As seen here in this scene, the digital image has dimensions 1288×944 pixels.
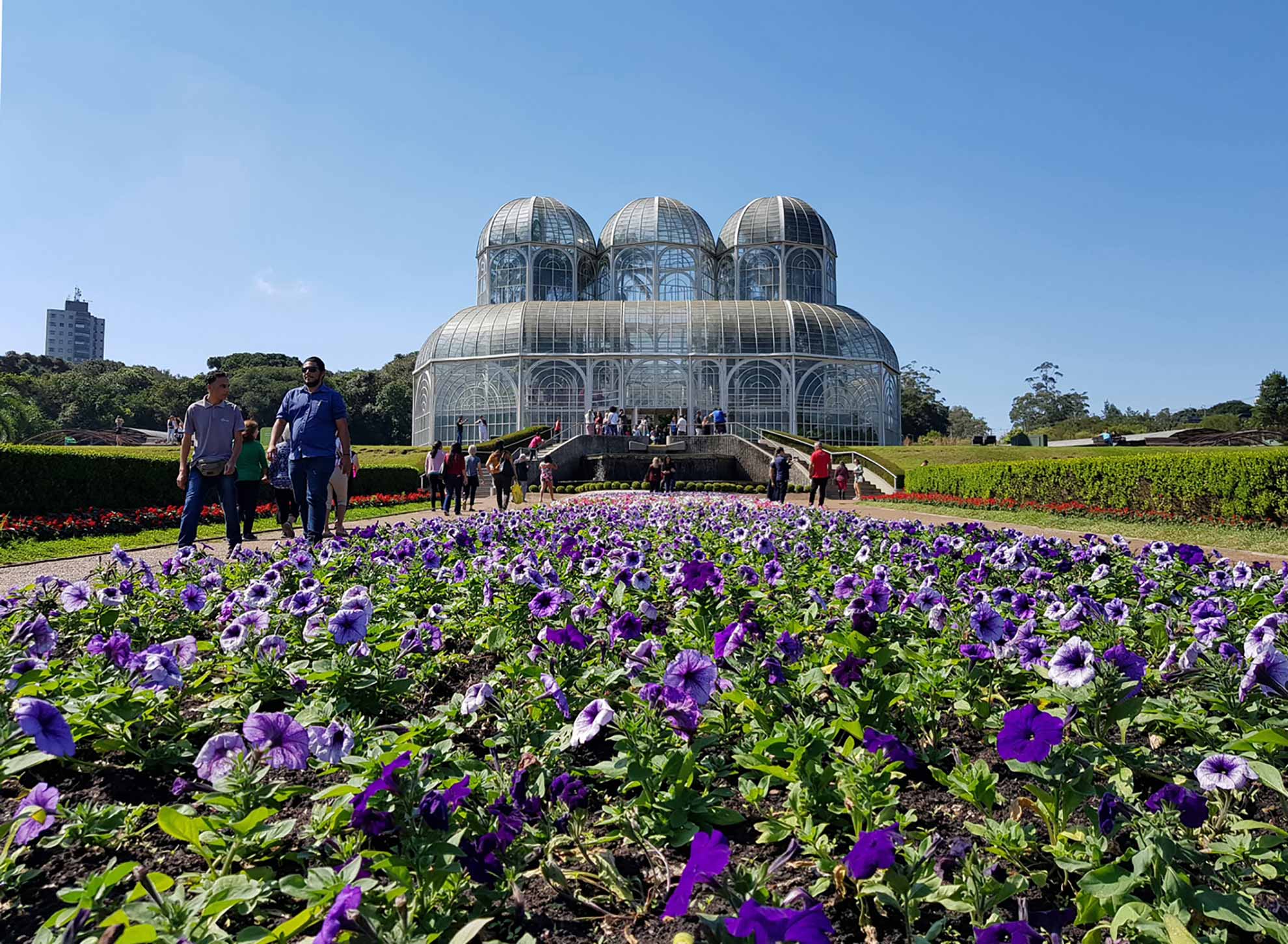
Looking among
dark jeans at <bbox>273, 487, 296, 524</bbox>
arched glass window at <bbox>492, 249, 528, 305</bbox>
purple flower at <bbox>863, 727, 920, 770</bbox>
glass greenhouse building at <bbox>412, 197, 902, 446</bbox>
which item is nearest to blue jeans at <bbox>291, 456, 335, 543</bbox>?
dark jeans at <bbox>273, 487, 296, 524</bbox>

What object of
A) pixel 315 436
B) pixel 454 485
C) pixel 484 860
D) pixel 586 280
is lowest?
pixel 484 860

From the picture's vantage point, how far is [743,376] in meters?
39.6

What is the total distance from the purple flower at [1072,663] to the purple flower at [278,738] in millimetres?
1975

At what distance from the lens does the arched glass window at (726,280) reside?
4619cm

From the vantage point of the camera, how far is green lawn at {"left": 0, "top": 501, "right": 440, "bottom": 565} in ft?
27.4

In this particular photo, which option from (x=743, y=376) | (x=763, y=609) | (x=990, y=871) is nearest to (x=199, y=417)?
(x=763, y=609)

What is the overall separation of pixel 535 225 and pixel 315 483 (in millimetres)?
40577

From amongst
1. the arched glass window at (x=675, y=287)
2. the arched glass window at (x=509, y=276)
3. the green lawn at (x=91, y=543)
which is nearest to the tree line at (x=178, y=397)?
the arched glass window at (x=509, y=276)

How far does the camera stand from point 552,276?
149ft

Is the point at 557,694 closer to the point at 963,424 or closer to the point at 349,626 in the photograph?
the point at 349,626

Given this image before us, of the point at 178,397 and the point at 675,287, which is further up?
the point at 675,287

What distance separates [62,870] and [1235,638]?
3.92 meters

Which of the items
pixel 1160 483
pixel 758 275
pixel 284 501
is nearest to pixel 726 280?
pixel 758 275

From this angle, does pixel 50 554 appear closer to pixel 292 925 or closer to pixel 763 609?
pixel 763 609
